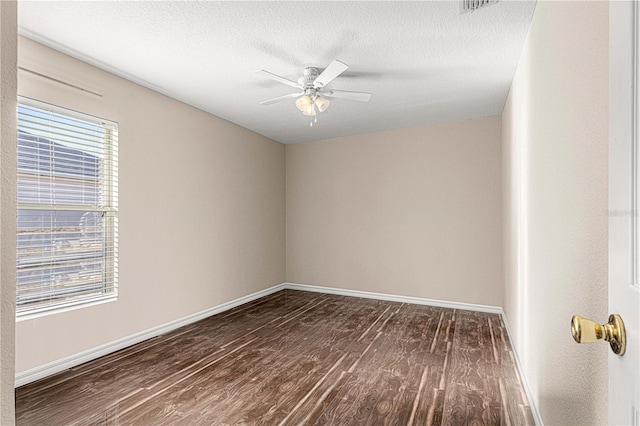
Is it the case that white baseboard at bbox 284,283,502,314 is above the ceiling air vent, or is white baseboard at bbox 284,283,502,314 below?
below

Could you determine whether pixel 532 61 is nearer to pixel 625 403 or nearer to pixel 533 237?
pixel 533 237

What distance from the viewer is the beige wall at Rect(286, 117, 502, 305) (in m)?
4.35

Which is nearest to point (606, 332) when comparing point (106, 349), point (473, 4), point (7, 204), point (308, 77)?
point (7, 204)

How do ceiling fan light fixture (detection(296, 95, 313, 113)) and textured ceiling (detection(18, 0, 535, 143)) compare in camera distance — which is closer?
textured ceiling (detection(18, 0, 535, 143))

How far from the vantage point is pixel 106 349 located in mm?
2951

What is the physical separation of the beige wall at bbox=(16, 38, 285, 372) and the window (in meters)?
0.10

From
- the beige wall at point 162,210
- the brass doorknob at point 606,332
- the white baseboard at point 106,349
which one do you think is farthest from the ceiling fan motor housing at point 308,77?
the white baseboard at point 106,349

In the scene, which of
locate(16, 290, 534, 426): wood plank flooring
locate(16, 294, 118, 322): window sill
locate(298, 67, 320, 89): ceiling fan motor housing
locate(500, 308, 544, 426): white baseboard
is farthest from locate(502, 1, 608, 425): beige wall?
locate(16, 294, 118, 322): window sill

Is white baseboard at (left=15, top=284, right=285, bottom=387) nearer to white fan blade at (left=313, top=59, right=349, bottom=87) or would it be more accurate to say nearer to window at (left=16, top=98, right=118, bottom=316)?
window at (left=16, top=98, right=118, bottom=316)

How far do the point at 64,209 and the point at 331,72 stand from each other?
2.46 meters

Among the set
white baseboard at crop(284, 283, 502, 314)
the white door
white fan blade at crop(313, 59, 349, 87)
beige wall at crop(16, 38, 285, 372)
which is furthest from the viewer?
white baseboard at crop(284, 283, 502, 314)

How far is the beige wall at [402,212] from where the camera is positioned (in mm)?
4352

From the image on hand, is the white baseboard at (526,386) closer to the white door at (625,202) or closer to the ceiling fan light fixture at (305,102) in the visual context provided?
the white door at (625,202)

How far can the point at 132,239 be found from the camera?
319 centimetres
